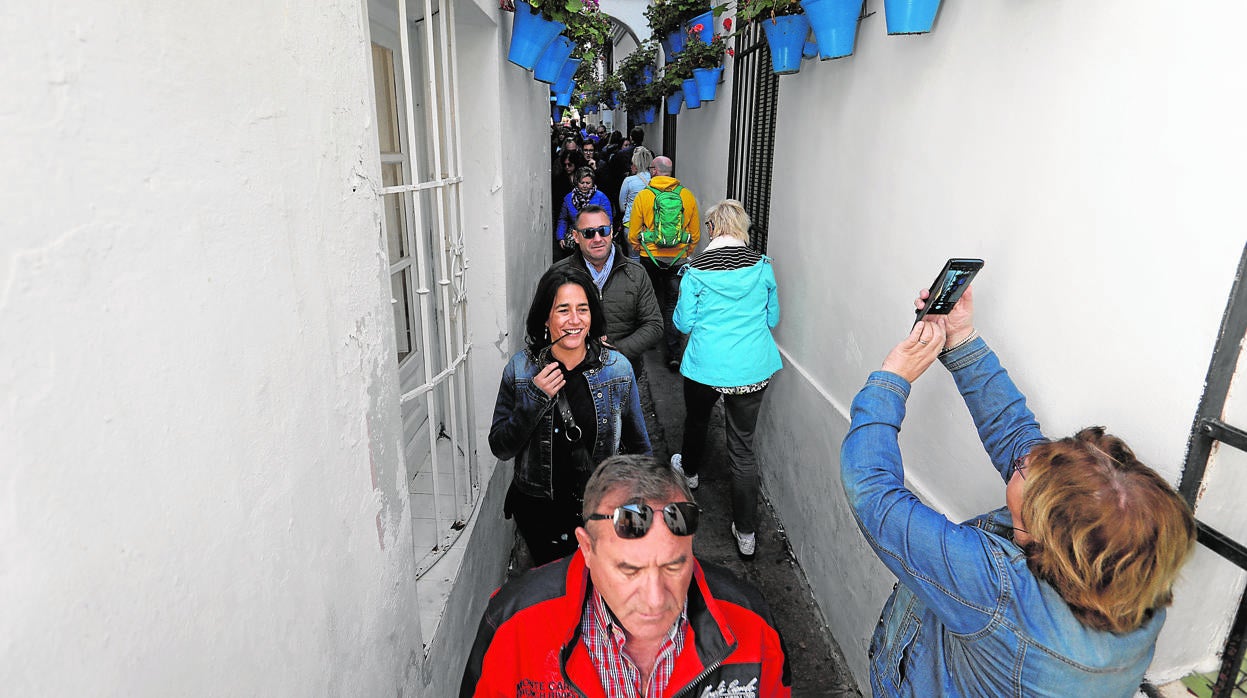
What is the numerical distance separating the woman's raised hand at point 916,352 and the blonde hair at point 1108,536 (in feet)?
1.65

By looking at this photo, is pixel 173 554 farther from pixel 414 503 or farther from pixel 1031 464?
pixel 414 503

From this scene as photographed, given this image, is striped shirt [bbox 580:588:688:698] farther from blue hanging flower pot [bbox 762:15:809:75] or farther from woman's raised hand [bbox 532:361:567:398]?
blue hanging flower pot [bbox 762:15:809:75]

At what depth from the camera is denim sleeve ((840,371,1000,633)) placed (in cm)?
143

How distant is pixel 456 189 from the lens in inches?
120

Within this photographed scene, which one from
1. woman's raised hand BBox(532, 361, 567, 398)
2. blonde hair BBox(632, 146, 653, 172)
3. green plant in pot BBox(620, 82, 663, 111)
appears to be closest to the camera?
woman's raised hand BBox(532, 361, 567, 398)

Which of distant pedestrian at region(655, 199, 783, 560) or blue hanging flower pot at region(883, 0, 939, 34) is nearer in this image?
blue hanging flower pot at region(883, 0, 939, 34)

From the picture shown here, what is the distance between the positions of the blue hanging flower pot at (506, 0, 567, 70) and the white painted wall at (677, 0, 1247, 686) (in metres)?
1.44

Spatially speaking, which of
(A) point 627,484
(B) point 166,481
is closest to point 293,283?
(B) point 166,481

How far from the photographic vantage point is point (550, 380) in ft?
8.57

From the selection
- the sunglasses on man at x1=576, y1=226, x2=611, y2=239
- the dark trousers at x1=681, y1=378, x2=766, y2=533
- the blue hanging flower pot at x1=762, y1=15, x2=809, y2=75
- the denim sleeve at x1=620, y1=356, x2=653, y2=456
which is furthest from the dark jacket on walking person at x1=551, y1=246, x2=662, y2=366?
the blue hanging flower pot at x1=762, y1=15, x2=809, y2=75

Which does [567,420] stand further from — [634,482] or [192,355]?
[192,355]

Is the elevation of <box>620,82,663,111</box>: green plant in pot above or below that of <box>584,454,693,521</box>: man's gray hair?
above

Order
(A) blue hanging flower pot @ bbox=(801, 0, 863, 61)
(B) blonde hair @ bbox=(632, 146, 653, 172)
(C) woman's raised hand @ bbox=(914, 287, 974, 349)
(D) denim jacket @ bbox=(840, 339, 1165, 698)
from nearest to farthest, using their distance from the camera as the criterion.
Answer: (D) denim jacket @ bbox=(840, 339, 1165, 698) < (C) woman's raised hand @ bbox=(914, 287, 974, 349) < (A) blue hanging flower pot @ bbox=(801, 0, 863, 61) < (B) blonde hair @ bbox=(632, 146, 653, 172)

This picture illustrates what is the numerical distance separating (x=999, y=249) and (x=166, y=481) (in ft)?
7.01
